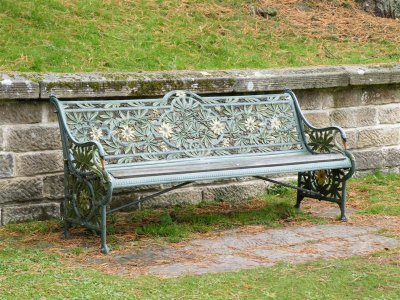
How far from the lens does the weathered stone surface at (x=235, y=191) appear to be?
7.82 metres

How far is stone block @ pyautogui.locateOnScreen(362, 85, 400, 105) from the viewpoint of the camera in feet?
28.4

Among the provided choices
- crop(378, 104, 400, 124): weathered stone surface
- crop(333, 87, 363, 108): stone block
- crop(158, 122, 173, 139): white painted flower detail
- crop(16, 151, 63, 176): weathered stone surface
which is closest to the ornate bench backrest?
crop(158, 122, 173, 139): white painted flower detail

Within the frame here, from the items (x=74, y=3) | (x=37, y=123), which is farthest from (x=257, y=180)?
(x=74, y=3)

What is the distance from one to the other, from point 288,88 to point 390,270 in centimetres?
275

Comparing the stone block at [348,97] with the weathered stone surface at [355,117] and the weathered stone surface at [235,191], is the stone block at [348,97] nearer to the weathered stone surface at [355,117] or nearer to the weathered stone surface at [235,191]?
the weathered stone surface at [355,117]

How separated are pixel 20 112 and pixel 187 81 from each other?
147cm

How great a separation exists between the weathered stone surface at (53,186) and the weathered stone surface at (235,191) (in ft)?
4.52

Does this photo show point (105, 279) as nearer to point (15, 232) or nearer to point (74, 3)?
point (15, 232)

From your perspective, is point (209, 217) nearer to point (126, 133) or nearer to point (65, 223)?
point (126, 133)

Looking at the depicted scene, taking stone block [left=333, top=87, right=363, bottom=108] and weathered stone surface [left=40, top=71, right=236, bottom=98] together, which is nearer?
weathered stone surface [left=40, top=71, right=236, bottom=98]

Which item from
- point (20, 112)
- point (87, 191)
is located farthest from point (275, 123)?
point (20, 112)

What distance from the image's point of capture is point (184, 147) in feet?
23.2

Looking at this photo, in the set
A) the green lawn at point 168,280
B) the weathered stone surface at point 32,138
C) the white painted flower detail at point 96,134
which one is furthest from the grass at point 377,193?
the weathered stone surface at point 32,138

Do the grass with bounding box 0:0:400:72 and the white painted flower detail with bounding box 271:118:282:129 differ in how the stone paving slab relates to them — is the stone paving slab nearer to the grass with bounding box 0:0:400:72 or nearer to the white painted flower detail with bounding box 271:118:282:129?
the white painted flower detail with bounding box 271:118:282:129
